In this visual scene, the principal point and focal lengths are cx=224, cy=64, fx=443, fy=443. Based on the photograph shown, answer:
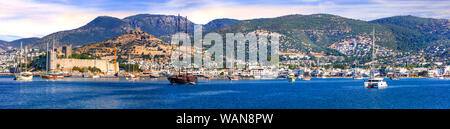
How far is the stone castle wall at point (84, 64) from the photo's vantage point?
14227 centimetres

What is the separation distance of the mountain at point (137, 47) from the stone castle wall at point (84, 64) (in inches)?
723

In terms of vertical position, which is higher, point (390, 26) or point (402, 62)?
point (390, 26)

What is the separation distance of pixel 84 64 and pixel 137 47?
34169 millimetres

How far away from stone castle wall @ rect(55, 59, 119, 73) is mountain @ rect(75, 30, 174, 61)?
60.2ft

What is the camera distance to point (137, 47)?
592ft

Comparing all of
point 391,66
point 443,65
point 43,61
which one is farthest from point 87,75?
Result: point 443,65

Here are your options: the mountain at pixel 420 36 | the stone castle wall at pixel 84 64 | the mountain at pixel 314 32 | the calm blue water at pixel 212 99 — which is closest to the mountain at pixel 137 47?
the stone castle wall at pixel 84 64

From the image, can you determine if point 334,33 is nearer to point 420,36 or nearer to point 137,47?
point 420,36

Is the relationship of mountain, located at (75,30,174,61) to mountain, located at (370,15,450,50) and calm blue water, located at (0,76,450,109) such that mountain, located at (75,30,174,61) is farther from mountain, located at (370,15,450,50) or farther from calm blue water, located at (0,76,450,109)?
calm blue water, located at (0,76,450,109)

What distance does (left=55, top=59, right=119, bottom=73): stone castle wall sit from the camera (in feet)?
467

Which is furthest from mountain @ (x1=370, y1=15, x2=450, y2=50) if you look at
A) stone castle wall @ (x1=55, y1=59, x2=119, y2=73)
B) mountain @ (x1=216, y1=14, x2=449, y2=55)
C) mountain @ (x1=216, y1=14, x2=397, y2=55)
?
stone castle wall @ (x1=55, y1=59, x2=119, y2=73)

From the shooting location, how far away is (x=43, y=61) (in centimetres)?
15138
